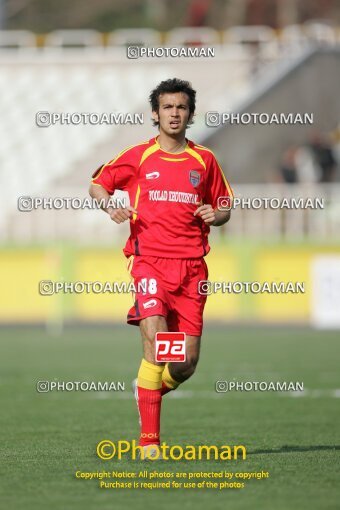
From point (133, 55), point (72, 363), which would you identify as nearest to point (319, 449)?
point (133, 55)

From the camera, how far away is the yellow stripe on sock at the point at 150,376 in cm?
762

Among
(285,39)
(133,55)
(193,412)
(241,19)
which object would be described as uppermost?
(241,19)

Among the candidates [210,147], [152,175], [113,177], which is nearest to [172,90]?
[152,175]

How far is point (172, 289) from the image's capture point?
7723mm

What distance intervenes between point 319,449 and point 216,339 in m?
12.3

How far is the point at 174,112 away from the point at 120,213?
0.68 meters

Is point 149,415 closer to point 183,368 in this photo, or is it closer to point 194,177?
point 183,368

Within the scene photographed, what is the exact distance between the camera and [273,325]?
23.5 m

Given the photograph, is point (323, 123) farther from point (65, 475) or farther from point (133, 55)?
point (65, 475)

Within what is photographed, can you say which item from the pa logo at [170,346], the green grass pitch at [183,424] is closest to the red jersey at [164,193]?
the pa logo at [170,346]

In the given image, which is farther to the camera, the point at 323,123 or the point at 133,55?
the point at 323,123

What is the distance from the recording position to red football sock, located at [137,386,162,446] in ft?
24.8

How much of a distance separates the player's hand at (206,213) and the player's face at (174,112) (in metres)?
0.46

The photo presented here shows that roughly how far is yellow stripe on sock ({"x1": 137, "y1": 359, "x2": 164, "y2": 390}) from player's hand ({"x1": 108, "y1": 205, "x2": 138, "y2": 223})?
836mm
